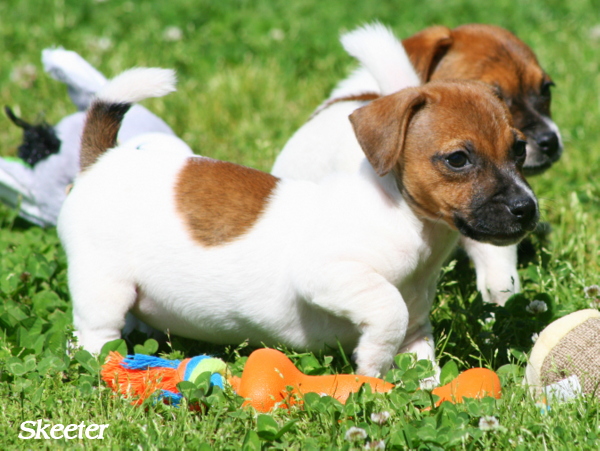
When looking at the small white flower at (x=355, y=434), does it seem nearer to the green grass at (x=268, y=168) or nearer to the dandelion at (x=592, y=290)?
the green grass at (x=268, y=168)

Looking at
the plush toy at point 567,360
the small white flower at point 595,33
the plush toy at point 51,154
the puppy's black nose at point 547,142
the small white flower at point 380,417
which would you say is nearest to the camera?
the small white flower at point 380,417

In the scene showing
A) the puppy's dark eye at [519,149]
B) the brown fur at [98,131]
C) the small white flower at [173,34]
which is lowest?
the small white flower at [173,34]

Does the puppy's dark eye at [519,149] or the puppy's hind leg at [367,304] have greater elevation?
the puppy's dark eye at [519,149]

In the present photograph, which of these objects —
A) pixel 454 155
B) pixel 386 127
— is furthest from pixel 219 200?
pixel 454 155

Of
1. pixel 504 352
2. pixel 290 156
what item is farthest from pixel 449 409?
pixel 290 156

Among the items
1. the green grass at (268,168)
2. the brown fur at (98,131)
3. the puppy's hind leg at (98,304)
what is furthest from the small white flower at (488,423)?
the brown fur at (98,131)

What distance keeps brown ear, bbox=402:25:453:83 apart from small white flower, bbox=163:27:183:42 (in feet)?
11.9

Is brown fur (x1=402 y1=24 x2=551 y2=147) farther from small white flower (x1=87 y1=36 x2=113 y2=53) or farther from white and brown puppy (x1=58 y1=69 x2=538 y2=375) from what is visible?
small white flower (x1=87 y1=36 x2=113 y2=53)

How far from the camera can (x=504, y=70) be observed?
445 cm

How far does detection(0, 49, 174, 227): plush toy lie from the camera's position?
475 cm

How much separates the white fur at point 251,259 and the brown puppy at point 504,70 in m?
1.40

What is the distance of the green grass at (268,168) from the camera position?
2705mm

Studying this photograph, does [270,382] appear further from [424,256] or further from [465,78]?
[465,78]

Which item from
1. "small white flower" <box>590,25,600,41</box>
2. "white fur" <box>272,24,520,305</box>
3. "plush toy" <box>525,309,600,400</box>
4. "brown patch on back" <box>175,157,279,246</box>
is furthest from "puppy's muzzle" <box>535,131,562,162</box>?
"small white flower" <box>590,25,600,41</box>
